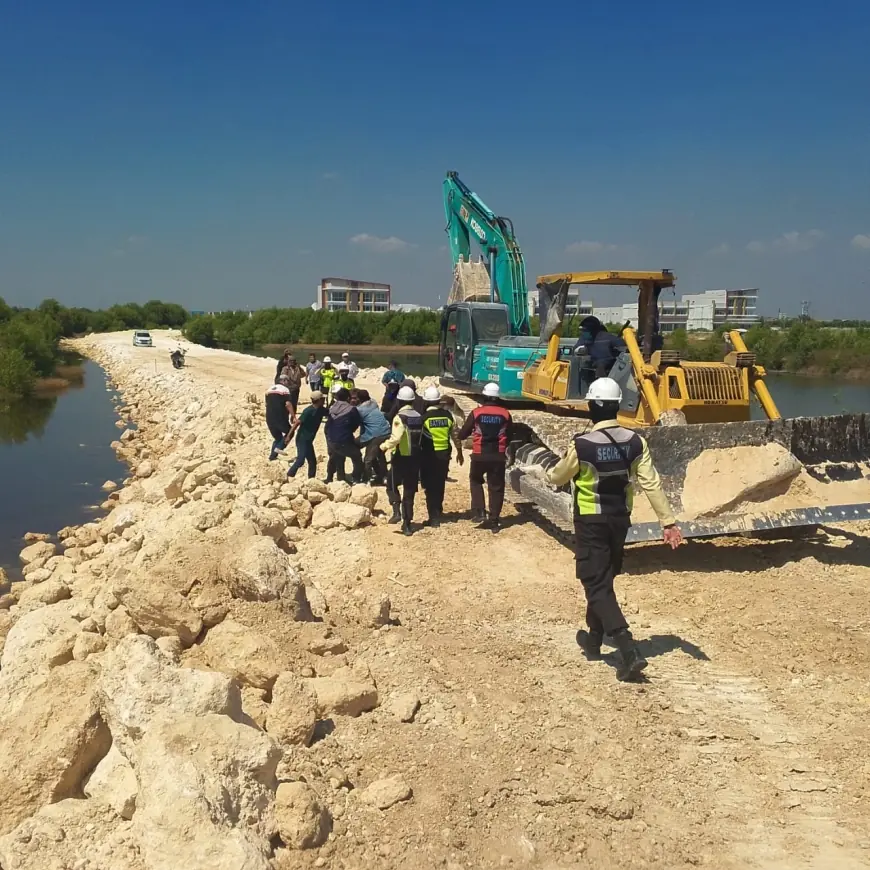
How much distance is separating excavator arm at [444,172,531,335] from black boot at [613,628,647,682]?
32.6 feet

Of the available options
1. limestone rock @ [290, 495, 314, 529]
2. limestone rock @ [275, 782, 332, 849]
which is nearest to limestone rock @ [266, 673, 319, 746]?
limestone rock @ [275, 782, 332, 849]

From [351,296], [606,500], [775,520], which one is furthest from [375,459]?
[351,296]

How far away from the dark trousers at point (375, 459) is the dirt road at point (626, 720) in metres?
2.68

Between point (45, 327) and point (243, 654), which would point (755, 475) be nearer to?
point (243, 654)

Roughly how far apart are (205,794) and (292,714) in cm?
96

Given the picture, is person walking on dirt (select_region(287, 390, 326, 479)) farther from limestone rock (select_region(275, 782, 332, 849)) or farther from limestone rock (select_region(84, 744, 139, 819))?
limestone rock (select_region(275, 782, 332, 849))

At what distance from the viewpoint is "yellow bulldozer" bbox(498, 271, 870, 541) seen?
278 inches

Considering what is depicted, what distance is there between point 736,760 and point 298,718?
223 cm

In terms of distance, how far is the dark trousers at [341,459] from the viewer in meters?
9.91

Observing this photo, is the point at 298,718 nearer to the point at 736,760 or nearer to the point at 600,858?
the point at 600,858

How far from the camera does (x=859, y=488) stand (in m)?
7.53

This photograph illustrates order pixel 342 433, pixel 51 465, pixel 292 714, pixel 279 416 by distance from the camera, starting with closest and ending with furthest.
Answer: pixel 292 714, pixel 342 433, pixel 279 416, pixel 51 465

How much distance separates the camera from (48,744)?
12.1 ft

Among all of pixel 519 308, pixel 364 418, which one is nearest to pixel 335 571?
pixel 364 418
